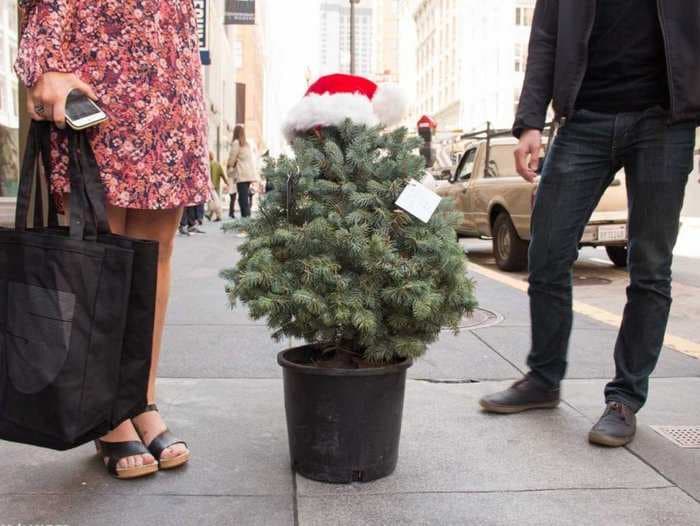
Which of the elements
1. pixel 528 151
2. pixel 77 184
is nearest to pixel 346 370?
pixel 77 184

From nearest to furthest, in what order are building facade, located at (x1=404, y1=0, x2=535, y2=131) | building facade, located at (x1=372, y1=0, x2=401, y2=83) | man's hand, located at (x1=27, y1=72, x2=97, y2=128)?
man's hand, located at (x1=27, y1=72, x2=97, y2=128) < building facade, located at (x1=404, y1=0, x2=535, y2=131) < building facade, located at (x1=372, y1=0, x2=401, y2=83)

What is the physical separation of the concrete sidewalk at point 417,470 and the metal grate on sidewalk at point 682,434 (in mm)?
40

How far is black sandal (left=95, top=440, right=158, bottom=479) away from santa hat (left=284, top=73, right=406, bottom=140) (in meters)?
1.14

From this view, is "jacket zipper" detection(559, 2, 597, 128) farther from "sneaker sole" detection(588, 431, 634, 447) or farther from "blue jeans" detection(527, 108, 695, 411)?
"sneaker sole" detection(588, 431, 634, 447)

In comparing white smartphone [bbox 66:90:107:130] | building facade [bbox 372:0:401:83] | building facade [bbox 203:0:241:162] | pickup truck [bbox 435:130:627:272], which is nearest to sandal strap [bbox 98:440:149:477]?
white smartphone [bbox 66:90:107:130]

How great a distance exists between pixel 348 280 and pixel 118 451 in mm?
923

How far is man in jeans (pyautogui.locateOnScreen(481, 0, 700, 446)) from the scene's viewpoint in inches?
109

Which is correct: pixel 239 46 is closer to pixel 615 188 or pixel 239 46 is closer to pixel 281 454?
pixel 615 188

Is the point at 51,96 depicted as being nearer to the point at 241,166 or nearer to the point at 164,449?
the point at 164,449

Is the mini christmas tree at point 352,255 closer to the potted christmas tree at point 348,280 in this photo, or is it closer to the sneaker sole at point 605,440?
the potted christmas tree at point 348,280

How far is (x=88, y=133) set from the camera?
7.42ft

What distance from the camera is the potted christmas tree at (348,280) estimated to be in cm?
229

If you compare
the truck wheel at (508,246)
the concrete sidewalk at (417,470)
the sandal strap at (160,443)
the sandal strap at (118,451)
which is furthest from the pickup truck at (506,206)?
the sandal strap at (118,451)

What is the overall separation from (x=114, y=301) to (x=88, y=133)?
551mm
